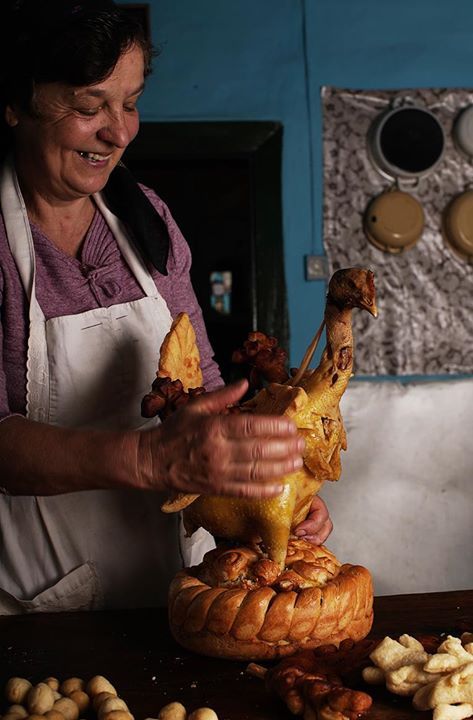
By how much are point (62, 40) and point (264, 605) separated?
3.05 ft

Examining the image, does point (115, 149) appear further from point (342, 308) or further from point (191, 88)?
point (191, 88)

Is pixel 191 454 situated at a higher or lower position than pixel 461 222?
lower

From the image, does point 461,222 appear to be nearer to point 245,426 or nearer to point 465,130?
point 465,130

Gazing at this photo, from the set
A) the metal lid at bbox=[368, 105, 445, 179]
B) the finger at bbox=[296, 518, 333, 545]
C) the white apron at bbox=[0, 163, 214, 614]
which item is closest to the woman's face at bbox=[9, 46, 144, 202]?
the white apron at bbox=[0, 163, 214, 614]

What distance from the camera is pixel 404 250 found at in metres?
3.46

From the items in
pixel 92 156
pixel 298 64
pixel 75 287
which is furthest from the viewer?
pixel 298 64

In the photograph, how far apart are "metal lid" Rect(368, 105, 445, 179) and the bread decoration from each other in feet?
7.07

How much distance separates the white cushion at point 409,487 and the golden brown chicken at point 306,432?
1689 mm

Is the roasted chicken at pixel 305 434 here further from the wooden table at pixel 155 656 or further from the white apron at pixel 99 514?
the white apron at pixel 99 514

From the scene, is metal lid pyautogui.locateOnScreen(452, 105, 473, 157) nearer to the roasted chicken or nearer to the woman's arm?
the roasted chicken

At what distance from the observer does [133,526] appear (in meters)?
1.75

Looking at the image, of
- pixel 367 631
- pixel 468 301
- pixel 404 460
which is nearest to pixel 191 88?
pixel 468 301

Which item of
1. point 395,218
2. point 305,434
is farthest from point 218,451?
point 395,218

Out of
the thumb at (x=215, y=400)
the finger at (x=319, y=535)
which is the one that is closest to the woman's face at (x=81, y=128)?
the thumb at (x=215, y=400)
